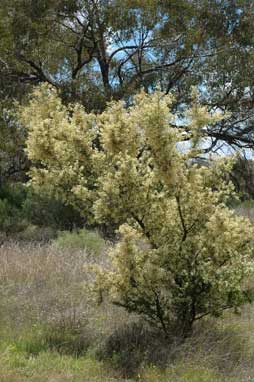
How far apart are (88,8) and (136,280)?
1127 cm

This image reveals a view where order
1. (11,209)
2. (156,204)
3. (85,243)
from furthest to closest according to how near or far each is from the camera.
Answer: (11,209), (85,243), (156,204)

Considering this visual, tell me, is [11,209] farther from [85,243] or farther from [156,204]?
[156,204]

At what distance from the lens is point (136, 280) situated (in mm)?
6012

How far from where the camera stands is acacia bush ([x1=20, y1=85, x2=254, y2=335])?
5.89m

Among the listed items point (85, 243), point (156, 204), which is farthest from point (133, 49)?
point (156, 204)

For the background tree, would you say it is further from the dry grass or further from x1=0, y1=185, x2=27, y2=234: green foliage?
the dry grass

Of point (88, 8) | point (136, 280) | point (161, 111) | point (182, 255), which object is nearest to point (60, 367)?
point (136, 280)

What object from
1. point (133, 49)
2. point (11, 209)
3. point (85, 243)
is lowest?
point (85, 243)

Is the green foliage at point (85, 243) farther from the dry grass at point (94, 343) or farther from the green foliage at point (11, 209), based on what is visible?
the green foliage at point (11, 209)

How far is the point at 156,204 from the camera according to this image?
6.12 metres

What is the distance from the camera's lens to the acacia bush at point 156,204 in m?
5.89

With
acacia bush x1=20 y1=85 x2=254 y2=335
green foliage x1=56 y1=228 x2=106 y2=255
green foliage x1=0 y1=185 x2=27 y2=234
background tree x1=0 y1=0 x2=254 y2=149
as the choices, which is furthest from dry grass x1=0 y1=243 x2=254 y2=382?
background tree x1=0 y1=0 x2=254 y2=149

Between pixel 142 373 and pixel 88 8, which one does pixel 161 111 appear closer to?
pixel 142 373

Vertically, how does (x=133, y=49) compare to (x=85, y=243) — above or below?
above
